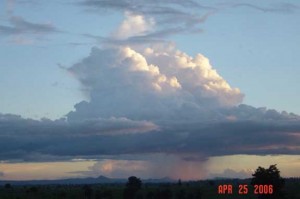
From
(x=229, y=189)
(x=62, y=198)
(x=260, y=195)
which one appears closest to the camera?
(x=229, y=189)

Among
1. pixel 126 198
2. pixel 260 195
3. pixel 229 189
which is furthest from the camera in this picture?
pixel 126 198

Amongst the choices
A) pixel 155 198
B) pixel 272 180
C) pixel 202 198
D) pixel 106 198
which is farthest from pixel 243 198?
pixel 272 180

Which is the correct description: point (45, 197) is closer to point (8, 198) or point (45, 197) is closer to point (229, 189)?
point (8, 198)

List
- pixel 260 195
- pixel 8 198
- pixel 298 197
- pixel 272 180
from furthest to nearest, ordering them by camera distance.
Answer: pixel 8 198 → pixel 298 197 → pixel 272 180 → pixel 260 195

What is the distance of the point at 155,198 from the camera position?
196m

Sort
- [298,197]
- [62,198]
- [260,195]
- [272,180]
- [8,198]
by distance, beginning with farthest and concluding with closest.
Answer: [62,198] → [8,198] → [298,197] → [272,180] → [260,195]

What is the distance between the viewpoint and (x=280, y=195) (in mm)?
122938

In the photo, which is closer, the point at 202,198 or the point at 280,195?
the point at 280,195

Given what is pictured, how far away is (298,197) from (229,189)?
2921 inches

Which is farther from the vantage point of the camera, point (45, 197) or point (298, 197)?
point (45, 197)

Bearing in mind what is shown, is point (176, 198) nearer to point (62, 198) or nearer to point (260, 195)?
point (62, 198)

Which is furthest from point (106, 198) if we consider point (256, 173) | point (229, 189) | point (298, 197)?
point (229, 189)

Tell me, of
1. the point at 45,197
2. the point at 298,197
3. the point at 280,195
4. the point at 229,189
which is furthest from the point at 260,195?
the point at 45,197

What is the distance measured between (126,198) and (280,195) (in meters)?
84.7
